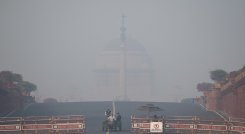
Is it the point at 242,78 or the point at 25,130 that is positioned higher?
the point at 242,78

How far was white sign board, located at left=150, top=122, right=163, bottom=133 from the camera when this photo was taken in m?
69.3

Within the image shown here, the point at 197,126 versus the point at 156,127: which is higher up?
the point at 197,126

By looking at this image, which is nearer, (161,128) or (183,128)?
(161,128)

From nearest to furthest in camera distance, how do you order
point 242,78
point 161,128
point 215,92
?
point 161,128 → point 242,78 → point 215,92

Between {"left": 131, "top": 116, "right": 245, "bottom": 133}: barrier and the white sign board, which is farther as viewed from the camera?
{"left": 131, "top": 116, "right": 245, "bottom": 133}: barrier

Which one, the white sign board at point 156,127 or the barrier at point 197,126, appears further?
the barrier at point 197,126

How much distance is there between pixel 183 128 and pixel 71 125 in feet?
40.9

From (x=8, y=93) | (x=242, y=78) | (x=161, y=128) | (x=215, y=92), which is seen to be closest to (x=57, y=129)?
(x=161, y=128)

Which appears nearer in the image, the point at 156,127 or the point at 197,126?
the point at 156,127

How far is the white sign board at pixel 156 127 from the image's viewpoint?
69.3m

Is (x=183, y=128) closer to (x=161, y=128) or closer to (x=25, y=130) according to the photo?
(x=161, y=128)

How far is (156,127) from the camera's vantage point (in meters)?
69.4

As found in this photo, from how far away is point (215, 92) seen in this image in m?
179

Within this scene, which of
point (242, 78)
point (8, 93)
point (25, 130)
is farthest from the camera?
point (8, 93)
